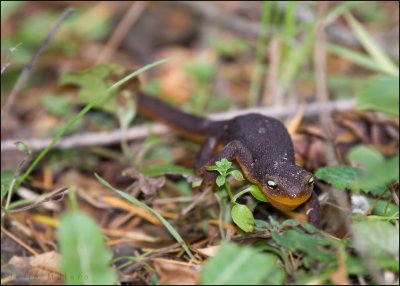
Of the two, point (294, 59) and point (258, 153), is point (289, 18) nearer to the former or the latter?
point (294, 59)

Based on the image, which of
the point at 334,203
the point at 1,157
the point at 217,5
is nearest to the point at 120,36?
the point at 217,5

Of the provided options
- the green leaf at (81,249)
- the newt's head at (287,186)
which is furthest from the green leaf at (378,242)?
the green leaf at (81,249)

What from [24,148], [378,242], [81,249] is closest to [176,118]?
[24,148]

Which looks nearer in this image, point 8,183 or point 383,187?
point 383,187

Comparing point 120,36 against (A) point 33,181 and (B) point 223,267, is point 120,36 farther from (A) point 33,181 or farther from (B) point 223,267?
(B) point 223,267

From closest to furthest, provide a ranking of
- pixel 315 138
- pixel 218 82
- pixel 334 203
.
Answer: pixel 334 203, pixel 315 138, pixel 218 82

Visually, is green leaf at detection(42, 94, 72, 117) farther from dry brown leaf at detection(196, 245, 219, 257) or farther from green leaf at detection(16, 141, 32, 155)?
dry brown leaf at detection(196, 245, 219, 257)

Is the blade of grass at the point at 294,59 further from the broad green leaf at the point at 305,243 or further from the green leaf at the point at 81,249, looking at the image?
the green leaf at the point at 81,249
